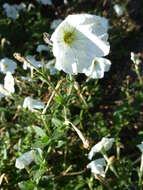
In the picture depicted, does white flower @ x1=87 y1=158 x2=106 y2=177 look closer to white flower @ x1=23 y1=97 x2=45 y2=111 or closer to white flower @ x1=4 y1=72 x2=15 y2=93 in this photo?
white flower @ x1=23 y1=97 x2=45 y2=111

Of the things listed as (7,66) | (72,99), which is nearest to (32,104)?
(72,99)

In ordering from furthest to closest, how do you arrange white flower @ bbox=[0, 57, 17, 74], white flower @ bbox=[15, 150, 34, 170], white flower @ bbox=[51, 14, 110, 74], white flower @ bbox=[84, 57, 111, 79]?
white flower @ bbox=[0, 57, 17, 74]
white flower @ bbox=[84, 57, 111, 79]
white flower @ bbox=[15, 150, 34, 170]
white flower @ bbox=[51, 14, 110, 74]

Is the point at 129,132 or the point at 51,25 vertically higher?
the point at 51,25

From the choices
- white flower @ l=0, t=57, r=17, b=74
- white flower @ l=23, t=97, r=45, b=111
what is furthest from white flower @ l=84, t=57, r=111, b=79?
white flower @ l=0, t=57, r=17, b=74

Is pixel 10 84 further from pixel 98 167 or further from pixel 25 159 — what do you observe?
pixel 98 167

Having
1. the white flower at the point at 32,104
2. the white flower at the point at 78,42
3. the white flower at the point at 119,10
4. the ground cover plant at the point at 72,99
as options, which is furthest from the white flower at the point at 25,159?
the white flower at the point at 119,10

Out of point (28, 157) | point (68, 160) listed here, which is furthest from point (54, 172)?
point (28, 157)

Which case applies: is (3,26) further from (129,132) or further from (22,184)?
(22,184)
